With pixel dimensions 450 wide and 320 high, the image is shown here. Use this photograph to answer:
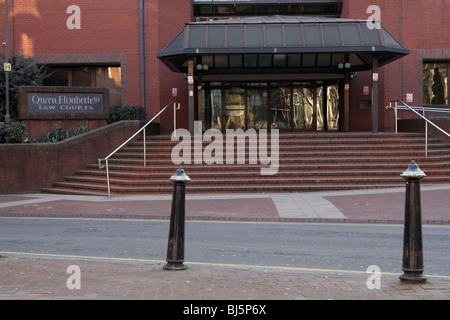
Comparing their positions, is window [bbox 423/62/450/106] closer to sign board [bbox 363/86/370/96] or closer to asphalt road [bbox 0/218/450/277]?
sign board [bbox 363/86/370/96]

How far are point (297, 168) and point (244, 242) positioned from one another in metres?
9.68

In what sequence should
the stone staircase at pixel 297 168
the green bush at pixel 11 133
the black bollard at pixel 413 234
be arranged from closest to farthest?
the black bollard at pixel 413 234, the stone staircase at pixel 297 168, the green bush at pixel 11 133

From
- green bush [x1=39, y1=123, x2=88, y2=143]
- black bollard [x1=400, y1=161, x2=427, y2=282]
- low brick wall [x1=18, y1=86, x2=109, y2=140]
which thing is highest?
low brick wall [x1=18, y1=86, x2=109, y2=140]

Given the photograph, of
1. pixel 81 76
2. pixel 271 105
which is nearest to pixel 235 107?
pixel 271 105

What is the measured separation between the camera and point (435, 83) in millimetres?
27047

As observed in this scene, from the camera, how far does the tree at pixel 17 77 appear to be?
23241 mm

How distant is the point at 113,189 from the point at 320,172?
6760 millimetres

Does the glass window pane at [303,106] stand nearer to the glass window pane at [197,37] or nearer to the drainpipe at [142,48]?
the glass window pane at [197,37]

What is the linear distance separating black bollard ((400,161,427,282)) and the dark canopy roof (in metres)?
15.9

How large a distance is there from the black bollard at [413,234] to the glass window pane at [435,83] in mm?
22191

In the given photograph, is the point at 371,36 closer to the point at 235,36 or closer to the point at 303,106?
the point at 235,36

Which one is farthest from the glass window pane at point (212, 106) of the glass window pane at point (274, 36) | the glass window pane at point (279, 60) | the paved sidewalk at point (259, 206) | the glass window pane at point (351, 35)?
the paved sidewalk at point (259, 206)

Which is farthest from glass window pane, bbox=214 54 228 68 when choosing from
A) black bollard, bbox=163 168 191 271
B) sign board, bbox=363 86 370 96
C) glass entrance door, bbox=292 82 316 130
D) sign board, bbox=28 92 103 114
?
black bollard, bbox=163 168 191 271

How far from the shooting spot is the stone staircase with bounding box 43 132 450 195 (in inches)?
719
